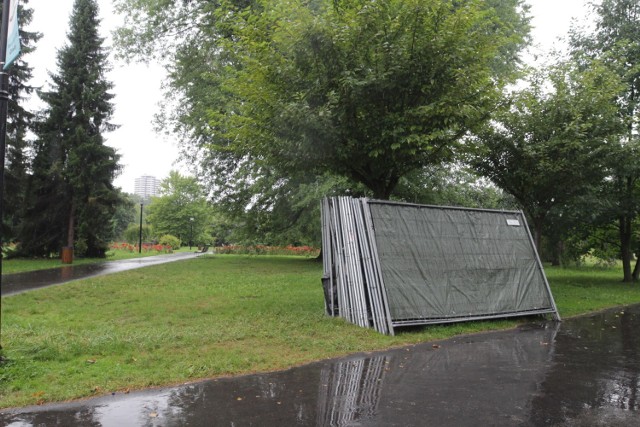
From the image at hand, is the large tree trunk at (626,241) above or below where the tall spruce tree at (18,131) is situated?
below

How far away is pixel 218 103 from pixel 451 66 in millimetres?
12516

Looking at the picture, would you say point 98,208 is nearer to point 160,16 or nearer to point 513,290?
point 160,16

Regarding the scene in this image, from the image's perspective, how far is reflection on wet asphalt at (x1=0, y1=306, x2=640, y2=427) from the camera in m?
4.23

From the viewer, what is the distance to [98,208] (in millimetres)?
26281

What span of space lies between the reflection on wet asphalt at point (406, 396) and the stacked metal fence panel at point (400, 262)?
1314 millimetres

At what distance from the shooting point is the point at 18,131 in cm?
2384

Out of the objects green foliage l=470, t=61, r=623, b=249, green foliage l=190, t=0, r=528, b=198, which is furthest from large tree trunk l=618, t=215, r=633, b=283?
green foliage l=190, t=0, r=528, b=198

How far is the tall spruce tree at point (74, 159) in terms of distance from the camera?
25.5m

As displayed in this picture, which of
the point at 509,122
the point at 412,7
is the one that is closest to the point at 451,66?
the point at 412,7

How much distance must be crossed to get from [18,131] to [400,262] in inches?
915

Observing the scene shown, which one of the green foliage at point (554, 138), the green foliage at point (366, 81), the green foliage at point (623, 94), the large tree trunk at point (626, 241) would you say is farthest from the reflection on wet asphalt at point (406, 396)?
the large tree trunk at point (626, 241)

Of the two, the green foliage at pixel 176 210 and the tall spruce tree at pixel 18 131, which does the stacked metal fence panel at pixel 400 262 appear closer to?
the tall spruce tree at pixel 18 131

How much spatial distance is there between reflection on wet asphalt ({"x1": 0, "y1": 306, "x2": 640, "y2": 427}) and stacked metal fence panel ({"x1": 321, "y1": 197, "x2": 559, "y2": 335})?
1314mm

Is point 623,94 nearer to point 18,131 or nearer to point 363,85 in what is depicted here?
point 363,85
